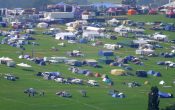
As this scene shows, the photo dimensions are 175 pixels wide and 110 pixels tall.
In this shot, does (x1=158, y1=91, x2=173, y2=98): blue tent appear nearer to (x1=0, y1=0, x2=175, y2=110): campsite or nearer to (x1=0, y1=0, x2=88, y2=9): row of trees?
(x1=0, y1=0, x2=175, y2=110): campsite

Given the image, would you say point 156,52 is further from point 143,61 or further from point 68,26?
point 68,26

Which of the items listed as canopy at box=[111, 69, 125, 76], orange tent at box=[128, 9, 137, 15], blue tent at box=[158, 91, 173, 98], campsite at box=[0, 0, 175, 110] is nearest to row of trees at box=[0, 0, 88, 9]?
orange tent at box=[128, 9, 137, 15]

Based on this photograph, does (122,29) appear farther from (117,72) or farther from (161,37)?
(117,72)

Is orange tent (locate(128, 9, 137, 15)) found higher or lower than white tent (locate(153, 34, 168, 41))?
higher

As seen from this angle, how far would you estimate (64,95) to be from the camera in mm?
28250

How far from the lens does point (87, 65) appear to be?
35469mm

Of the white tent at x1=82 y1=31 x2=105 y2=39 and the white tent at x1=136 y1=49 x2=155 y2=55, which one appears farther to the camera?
the white tent at x1=82 y1=31 x2=105 y2=39

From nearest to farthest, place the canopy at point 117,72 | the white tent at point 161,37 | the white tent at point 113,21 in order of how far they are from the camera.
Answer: the canopy at point 117,72 < the white tent at point 161,37 < the white tent at point 113,21

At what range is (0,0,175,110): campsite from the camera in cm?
2784

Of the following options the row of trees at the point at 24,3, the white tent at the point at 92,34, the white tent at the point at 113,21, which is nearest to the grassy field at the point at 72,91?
the white tent at the point at 92,34

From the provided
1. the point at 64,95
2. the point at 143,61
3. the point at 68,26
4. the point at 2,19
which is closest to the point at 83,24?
the point at 68,26

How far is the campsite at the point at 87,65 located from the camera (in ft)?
91.4

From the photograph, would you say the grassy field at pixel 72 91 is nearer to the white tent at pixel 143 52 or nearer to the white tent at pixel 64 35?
the white tent at pixel 143 52

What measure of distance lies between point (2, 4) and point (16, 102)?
40637 mm
